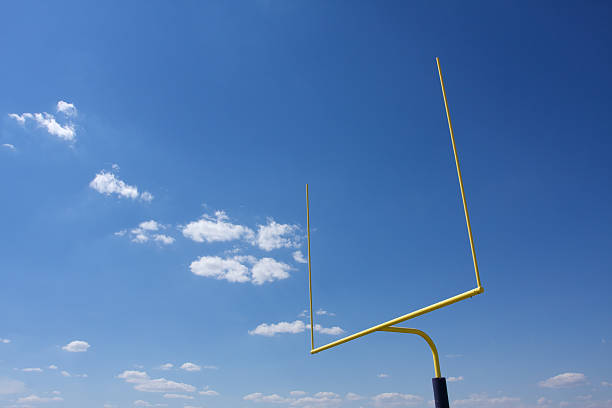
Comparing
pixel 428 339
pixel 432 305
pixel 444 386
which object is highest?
pixel 432 305

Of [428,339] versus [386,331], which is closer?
[428,339]

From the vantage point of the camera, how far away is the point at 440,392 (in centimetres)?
325

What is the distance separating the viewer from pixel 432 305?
11.3 ft

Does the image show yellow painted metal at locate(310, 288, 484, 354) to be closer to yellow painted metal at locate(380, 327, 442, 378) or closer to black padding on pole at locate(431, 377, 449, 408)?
yellow painted metal at locate(380, 327, 442, 378)

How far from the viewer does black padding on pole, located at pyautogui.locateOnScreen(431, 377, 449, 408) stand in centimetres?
322

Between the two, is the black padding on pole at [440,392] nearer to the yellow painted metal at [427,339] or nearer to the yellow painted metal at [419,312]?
the yellow painted metal at [427,339]

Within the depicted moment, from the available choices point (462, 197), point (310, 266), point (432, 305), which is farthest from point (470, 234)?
point (310, 266)

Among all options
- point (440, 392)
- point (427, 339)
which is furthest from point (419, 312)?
point (440, 392)

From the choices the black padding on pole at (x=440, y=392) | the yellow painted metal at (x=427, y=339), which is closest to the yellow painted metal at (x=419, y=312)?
the yellow painted metal at (x=427, y=339)

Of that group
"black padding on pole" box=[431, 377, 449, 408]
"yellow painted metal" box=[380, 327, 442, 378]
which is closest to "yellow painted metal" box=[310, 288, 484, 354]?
"yellow painted metal" box=[380, 327, 442, 378]

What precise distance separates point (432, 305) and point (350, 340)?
5.89 ft

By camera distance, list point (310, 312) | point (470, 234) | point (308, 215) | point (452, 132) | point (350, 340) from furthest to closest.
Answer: point (308, 215) < point (310, 312) < point (350, 340) < point (452, 132) < point (470, 234)

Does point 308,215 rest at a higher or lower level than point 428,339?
higher

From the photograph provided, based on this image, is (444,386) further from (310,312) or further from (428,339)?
(310,312)
